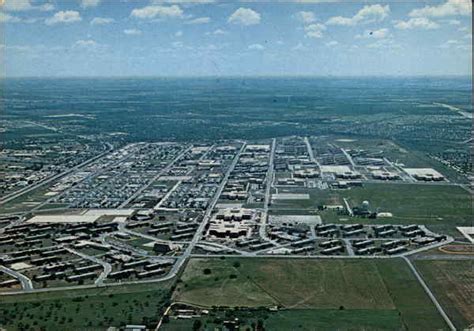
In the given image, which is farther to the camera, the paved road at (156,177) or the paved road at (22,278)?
the paved road at (156,177)

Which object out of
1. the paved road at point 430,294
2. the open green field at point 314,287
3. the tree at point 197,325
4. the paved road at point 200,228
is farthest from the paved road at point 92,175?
the paved road at point 430,294

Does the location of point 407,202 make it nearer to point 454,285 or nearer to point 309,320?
point 454,285

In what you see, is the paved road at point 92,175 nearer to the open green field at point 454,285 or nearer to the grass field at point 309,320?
the grass field at point 309,320

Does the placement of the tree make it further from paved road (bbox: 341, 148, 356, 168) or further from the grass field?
paved road (bbox: 341, 148, 356, 168)

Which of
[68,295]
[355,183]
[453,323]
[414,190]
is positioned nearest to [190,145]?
[355,183]

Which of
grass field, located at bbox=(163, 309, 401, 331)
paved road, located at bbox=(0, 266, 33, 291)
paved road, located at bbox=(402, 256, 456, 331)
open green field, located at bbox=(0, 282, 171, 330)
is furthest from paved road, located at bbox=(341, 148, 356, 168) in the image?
paved road, located at bbox=(0, 266, 33, 291)

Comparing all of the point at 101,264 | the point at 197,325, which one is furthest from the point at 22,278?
the point at 197,325
